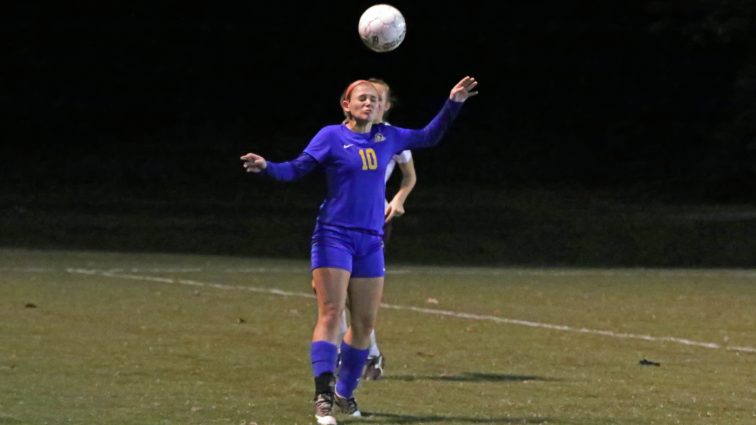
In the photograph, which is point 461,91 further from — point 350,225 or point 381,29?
point 350,225

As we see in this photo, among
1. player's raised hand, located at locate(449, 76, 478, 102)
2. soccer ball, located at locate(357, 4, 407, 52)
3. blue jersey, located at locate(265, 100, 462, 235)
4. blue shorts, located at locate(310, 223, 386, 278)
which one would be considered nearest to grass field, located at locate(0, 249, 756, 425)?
blue shorts, located at locate(310, 223, 386, 278)

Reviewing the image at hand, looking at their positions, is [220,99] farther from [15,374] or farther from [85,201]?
[15,374]

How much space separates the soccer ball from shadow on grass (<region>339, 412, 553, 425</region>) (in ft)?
7.41

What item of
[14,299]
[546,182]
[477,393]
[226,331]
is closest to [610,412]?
[477,393]

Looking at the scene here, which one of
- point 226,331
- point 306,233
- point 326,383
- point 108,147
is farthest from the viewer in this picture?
point 108,147

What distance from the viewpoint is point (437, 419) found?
1042cm

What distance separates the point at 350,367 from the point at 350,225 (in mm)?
868

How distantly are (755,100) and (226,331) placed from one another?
23117 mm

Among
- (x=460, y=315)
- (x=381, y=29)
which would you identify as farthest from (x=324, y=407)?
(x=460, y=315)

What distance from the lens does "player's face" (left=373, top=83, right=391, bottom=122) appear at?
34.4 feet

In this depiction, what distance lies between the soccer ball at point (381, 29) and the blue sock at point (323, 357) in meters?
1.98

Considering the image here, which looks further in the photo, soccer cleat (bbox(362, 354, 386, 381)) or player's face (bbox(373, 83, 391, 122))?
soccer cleat (bbox(362, 354, 386, 381))

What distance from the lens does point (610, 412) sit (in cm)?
1080

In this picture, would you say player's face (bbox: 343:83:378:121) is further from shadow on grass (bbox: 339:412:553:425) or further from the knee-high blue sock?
shadow on grass (bbox: 339:412:553:425)
